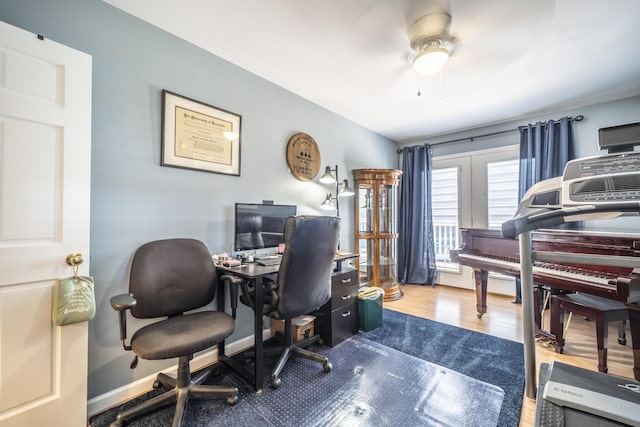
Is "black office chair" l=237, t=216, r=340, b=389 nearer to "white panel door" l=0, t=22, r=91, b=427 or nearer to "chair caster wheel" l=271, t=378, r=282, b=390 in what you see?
"chair caster wheel" l=271, t=378, r=282, b=390

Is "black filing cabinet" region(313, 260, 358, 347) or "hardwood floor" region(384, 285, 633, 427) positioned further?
"black filing cabinet" region(313, 260, 358, 347)

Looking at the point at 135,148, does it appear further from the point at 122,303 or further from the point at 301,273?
the point at 301,273

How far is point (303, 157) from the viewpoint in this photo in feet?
9.44

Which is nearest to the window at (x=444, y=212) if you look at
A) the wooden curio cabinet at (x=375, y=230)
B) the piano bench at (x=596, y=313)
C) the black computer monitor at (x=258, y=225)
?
the wooden curio cabinet at (x=375, y=230)

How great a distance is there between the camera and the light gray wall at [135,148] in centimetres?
154

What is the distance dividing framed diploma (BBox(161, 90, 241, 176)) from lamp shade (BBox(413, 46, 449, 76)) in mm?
1478

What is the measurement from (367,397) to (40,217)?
2.01 m

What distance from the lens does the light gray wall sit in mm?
1544

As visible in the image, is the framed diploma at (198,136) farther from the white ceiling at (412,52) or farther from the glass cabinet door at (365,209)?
the glass cabinet door at (365,209)

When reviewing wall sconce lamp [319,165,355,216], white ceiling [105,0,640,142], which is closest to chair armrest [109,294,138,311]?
white ceiling [105,0,640,142]

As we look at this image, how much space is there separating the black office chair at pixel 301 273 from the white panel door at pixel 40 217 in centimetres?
91

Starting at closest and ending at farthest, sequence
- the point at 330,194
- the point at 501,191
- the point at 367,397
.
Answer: the point at 367,397
the point at 330,194
the point at 501,191

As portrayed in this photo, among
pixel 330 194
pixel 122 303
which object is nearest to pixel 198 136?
pixel 122 303

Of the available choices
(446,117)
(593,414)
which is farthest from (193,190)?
(446,117)
